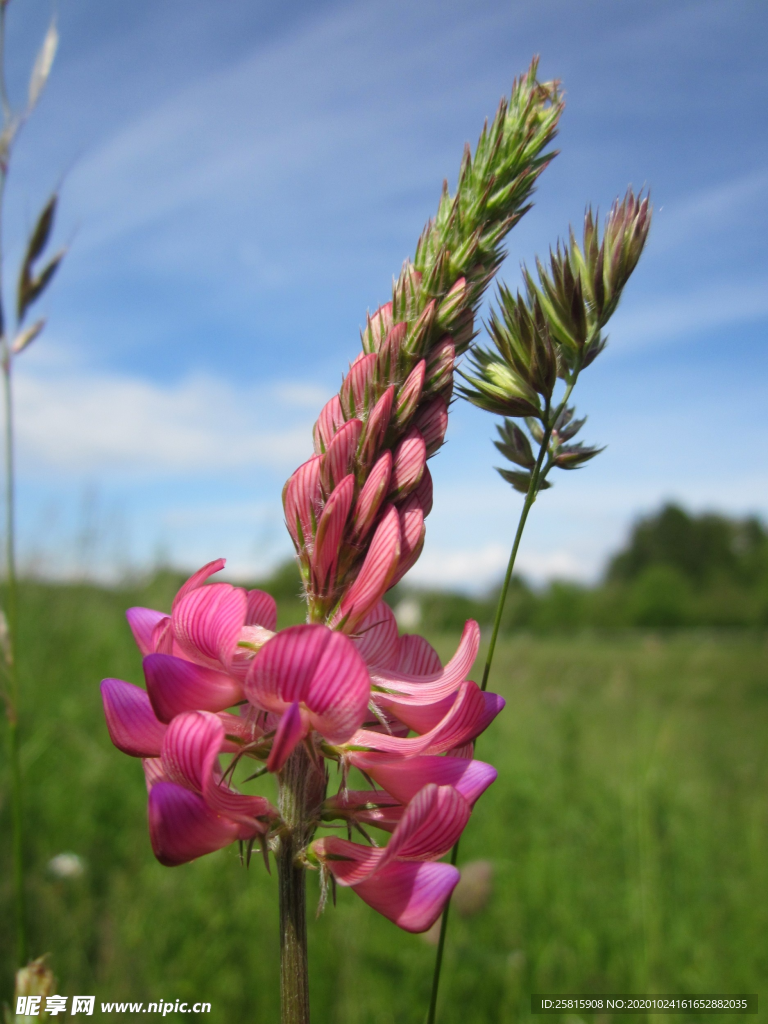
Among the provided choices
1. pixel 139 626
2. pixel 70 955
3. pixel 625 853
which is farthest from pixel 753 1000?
pixel 139 626

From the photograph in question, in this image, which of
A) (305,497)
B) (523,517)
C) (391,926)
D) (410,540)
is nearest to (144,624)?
(305,497)

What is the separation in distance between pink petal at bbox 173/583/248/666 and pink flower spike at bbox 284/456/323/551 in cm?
14

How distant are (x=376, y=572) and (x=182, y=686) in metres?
0.26

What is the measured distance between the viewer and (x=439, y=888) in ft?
2.35

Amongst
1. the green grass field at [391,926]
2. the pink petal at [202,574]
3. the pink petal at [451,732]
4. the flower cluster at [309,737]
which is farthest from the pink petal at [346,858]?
the green grass field at [391,926]

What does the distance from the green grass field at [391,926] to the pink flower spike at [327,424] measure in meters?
2.10

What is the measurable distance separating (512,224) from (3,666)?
1017 millimetres

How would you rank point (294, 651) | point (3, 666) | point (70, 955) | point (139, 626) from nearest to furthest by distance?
point (294, 651) < point (139, 626) < point (3, 666) < point (70, 955)

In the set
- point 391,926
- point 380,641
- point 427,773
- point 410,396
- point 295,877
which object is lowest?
point 391,926

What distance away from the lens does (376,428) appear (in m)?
0.86

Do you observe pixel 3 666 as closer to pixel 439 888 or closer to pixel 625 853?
pixel 439 888

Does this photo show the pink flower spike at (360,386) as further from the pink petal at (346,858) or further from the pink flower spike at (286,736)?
the pink petal at (346,858)

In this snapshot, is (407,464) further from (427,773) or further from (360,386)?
(427,773)

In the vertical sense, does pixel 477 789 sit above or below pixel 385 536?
below
